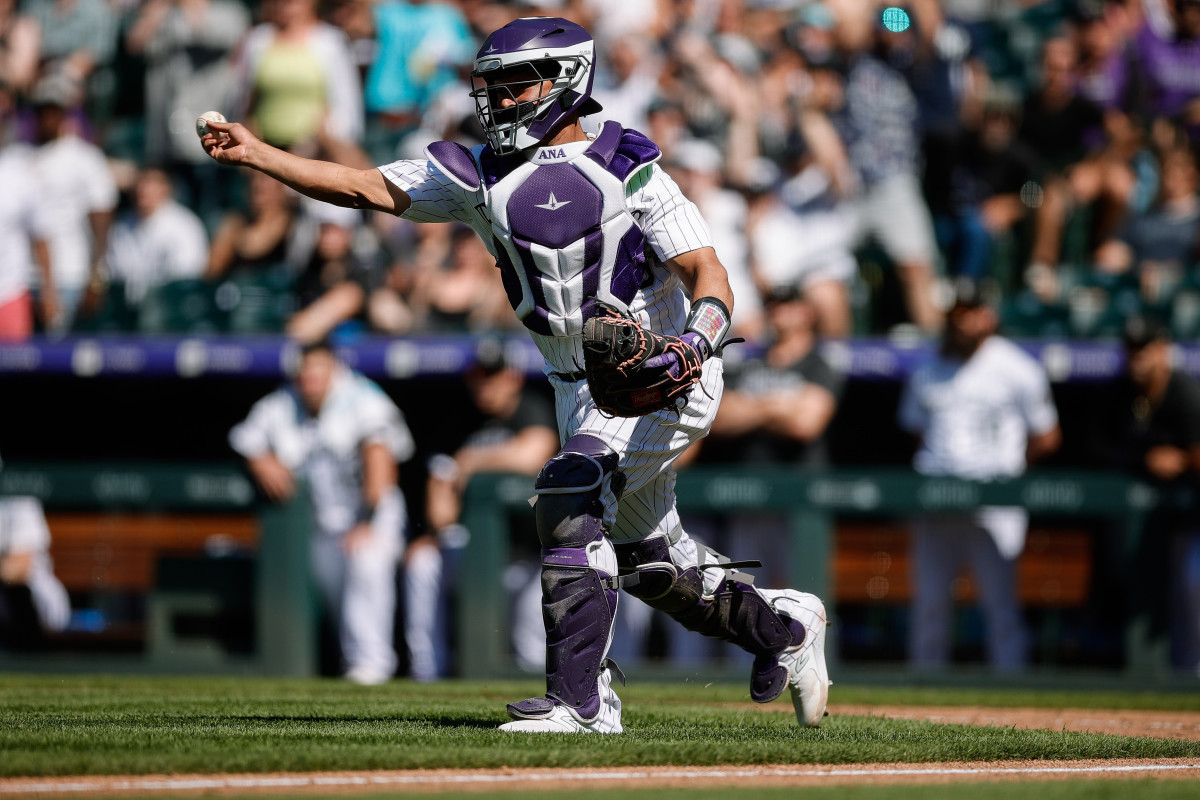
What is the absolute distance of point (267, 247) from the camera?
9766 millimetres

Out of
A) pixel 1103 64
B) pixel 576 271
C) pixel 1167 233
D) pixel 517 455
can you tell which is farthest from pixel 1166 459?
pixel 576 271

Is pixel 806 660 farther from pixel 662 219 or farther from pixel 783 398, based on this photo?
pixel 783 398

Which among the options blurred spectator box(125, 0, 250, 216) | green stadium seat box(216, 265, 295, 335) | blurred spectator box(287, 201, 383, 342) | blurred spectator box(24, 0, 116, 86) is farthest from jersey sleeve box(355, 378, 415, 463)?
blurred spectator box(24, 0, 116, 86)

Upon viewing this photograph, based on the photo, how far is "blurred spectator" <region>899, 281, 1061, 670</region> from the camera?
7836mm

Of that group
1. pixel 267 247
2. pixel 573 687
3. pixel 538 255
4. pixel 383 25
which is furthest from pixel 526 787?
pixel 383 25

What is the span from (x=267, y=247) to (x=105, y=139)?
6.68 ft

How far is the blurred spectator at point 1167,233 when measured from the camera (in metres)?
9.26

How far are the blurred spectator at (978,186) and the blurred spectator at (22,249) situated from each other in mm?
5779

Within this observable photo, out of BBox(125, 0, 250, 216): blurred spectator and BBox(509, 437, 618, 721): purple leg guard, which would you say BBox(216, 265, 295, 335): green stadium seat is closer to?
BBox(125, 0, 250, 216): blurred spectator

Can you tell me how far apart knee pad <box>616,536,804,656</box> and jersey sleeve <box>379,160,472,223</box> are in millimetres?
1141

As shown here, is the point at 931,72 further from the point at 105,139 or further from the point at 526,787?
the point at 526,787

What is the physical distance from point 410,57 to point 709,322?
7.04m

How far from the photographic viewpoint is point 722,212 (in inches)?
374

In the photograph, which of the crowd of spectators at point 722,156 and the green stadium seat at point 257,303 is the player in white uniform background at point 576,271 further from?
the green stadium seat at point 257,303
